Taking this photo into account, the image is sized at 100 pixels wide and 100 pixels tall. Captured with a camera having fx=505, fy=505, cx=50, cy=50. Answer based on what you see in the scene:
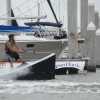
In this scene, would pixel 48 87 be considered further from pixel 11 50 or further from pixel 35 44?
pixel 35 44

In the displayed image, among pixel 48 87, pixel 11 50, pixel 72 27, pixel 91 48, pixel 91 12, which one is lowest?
pixel 48 87

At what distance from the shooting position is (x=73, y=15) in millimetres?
24000

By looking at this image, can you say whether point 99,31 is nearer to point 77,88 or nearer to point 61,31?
point 61,31

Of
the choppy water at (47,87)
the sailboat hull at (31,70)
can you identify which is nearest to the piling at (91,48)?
the sailboat hull at (31,70)

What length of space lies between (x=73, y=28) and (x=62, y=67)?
198cm

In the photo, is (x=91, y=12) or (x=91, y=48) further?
(x=91, y=12)

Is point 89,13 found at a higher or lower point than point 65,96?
higher

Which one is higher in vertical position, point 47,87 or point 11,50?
point 11,50

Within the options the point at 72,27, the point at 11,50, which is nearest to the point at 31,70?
the point at 11,50

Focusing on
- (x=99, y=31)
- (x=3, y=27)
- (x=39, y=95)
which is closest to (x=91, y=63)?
(x=99, y=31)

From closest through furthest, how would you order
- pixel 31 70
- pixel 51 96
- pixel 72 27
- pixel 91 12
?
pixel 51 96 < pixel 31 70 < pixel 72 27 < pixel 91 12

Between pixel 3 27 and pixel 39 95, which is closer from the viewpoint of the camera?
pixel 39 95

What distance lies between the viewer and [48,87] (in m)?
17.0

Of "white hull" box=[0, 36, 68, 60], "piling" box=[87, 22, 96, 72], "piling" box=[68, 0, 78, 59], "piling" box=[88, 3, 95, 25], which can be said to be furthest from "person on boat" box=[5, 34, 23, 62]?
"piling" box=[88, 3, 95, 25]
